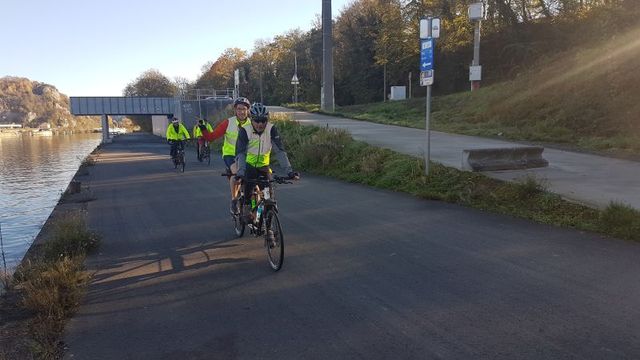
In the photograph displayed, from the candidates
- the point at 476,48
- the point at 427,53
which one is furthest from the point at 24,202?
the point at 476,48

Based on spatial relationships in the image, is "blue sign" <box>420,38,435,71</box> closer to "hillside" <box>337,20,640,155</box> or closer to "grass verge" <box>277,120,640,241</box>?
"grass verge" <box>277,120,640,241</box>

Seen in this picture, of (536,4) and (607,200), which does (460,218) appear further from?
(536,4)

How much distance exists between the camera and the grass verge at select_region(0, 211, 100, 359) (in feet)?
13.7

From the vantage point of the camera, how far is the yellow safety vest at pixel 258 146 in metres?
6.67

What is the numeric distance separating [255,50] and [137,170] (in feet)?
254

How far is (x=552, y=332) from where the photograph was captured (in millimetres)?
4137

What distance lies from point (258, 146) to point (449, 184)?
5196mm

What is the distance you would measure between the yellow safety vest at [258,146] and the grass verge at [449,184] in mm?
4334

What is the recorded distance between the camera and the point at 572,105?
1894 cm

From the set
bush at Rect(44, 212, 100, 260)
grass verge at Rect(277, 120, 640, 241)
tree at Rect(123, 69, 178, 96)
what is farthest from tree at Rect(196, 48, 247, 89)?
bush at Rect(44, 212, 100, 260)

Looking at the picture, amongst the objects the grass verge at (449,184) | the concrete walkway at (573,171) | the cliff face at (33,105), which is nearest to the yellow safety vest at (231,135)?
the grass verge at (449,184)

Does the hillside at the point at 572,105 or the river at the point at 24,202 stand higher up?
the hillside at the point at 572,105

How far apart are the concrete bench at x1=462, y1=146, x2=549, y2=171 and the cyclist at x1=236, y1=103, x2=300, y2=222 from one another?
18.2 ft

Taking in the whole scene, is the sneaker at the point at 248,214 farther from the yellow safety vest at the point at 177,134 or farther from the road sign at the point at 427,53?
the yellow safety vest at the point at 177,134
